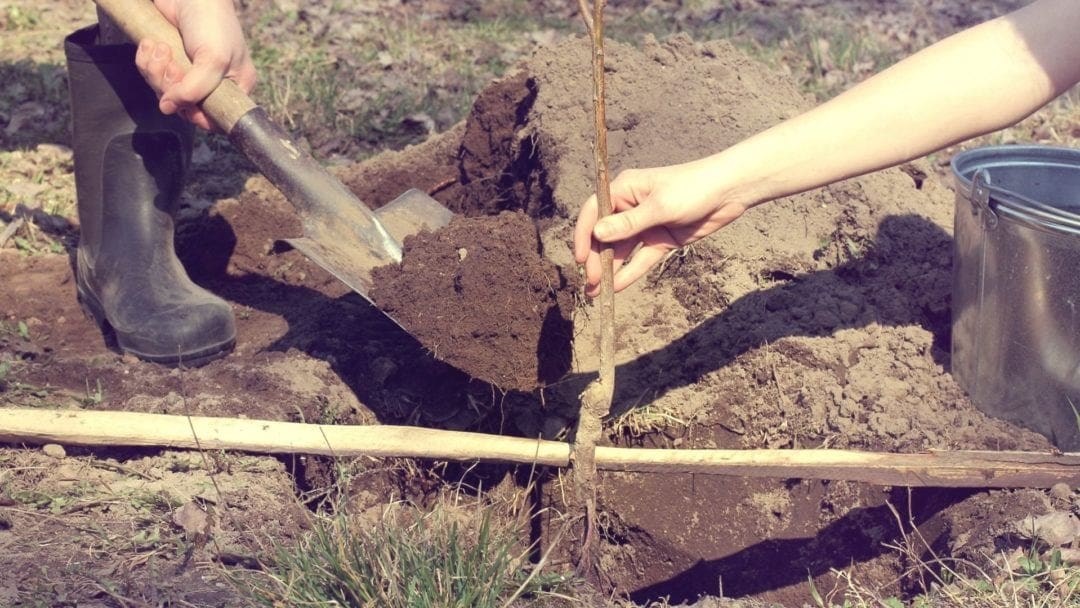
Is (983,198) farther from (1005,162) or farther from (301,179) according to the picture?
(301,179)

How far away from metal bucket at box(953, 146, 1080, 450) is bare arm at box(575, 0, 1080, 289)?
1.38 feet

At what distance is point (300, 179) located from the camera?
2.73 meters

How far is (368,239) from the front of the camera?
2729 millimetres

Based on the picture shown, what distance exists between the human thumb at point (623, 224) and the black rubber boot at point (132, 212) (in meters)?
1.55

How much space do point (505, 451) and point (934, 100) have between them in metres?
1.24

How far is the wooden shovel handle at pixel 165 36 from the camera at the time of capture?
103 inches

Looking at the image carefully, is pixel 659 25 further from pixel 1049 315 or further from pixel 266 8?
pixel 1049 315

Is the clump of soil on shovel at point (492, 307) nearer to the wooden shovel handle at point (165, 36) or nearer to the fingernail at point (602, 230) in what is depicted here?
the fingernail at point (602, 230)

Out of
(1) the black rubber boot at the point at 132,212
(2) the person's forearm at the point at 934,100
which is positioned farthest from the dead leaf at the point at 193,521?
(2) the person's forearm at the point at 934,100

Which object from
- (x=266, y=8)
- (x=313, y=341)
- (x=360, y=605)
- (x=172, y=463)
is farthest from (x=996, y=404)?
(x=266, y=8)

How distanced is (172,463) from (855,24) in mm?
4687

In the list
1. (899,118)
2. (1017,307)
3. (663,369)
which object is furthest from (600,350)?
(1017,307)

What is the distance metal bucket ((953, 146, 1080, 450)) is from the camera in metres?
2.36

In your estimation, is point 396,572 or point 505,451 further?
point 505,451
